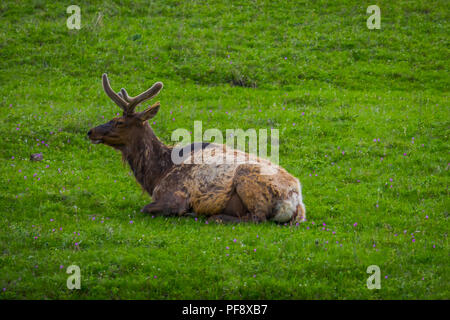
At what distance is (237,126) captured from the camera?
16328 mm

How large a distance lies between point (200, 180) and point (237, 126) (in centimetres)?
558

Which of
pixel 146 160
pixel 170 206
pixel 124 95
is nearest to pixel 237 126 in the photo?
pixel 124 95

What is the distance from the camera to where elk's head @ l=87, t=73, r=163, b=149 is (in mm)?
11500

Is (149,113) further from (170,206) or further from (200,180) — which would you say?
(170,206)

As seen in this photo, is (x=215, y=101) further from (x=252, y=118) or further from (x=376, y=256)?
(x=376, y=256)

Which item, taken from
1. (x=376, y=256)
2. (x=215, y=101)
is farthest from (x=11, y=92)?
(x=376, y=256)

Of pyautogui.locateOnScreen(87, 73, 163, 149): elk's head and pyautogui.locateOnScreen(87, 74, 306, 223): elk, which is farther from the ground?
pyautogui.locateOnScreen(87, 73, 163, 149): elk's head

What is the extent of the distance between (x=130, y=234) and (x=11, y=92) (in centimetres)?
1158

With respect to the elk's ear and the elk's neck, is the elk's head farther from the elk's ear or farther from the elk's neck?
the elk's neck

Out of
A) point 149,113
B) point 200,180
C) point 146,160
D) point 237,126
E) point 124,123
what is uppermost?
point 149,113

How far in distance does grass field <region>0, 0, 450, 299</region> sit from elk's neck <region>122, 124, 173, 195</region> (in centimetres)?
44

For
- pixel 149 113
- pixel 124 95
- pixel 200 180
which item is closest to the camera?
pixel 200 180

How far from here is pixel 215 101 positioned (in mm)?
18547

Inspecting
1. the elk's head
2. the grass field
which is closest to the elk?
the elk's head
